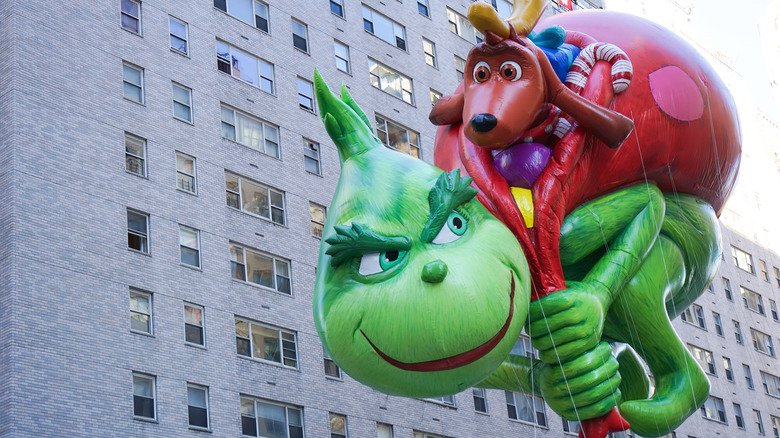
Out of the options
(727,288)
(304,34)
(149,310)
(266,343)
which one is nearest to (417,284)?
(149,310)

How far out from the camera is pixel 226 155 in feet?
83.7

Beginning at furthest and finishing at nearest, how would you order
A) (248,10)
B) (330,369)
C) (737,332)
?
(737,332), (248,10), (330,369)

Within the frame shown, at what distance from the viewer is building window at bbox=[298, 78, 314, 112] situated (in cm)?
2823

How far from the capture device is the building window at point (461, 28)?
35.0 meters

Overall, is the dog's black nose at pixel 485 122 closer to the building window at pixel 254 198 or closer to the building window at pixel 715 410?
the building window at pixel 254 198

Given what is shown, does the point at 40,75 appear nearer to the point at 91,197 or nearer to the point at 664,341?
the point at 91,197

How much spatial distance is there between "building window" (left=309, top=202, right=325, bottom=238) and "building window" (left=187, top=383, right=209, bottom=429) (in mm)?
5451

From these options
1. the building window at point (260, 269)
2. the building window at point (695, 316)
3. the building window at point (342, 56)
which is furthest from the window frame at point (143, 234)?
the building window at point (695, 316)

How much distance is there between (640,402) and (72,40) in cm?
1645

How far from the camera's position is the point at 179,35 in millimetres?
25781

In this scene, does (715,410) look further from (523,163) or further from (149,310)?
(523,163)

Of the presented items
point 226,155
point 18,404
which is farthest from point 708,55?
point 18,404

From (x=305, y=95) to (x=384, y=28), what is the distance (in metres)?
4.63

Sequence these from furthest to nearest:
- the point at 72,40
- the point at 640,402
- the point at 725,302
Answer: the point at 725,302, the point at 72,40, the point at 640,402
